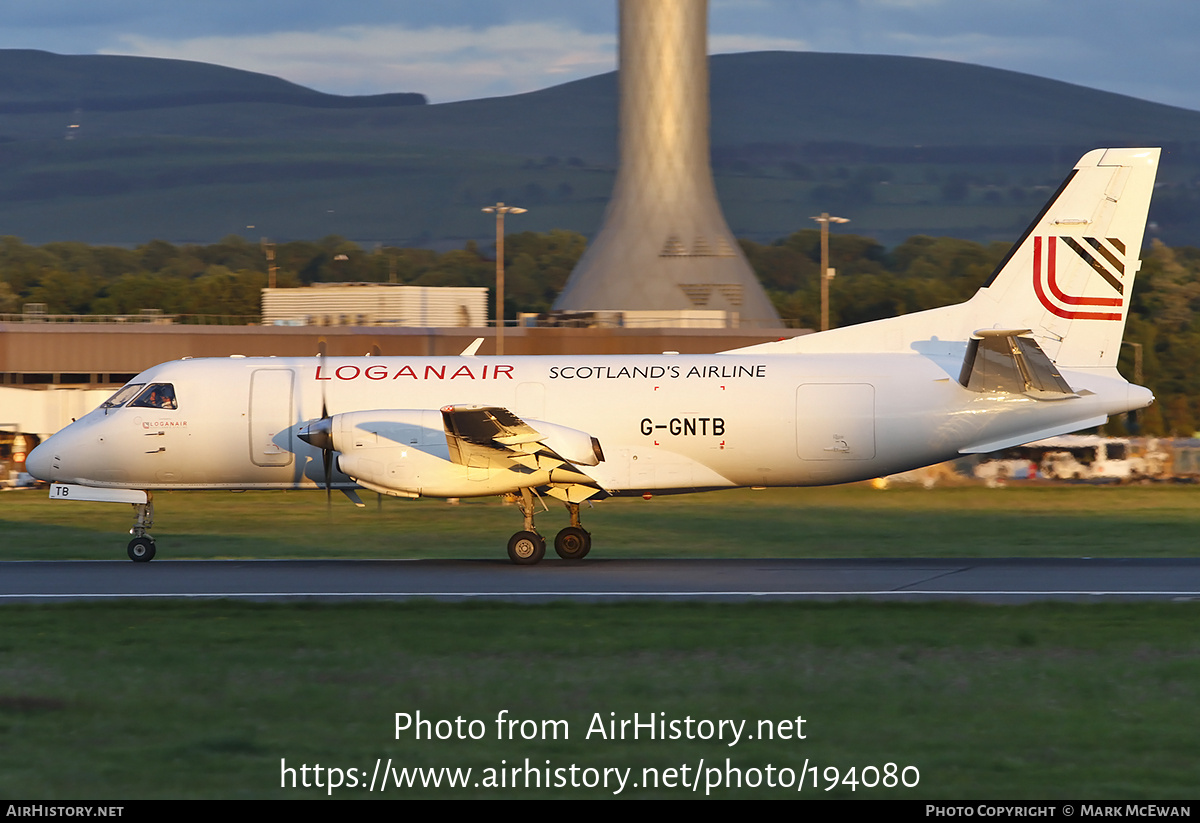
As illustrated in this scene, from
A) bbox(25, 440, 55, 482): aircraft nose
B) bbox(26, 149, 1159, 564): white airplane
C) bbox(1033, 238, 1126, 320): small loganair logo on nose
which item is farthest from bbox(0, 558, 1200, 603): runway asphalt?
bbox(1033, 238, 1126, 320): small loganair logo on nose

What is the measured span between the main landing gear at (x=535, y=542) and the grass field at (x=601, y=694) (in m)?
4.52

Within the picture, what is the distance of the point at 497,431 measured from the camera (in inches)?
788

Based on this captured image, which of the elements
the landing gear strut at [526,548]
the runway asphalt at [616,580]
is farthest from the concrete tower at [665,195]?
the runway asphalt at [616,580]

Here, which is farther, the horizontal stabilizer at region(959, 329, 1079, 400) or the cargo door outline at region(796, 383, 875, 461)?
the cargo door outline at region(796, 383, 875, 461)

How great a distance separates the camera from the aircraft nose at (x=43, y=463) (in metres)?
22.7

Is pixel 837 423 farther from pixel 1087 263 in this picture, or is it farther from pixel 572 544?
pixel 1087 263

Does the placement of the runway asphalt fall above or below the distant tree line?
below

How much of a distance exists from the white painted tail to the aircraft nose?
13226mm

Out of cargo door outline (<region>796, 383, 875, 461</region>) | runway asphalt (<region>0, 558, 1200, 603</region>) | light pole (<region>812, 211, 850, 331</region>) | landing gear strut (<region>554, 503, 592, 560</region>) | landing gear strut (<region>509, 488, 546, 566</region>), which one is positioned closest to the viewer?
runway asphalt (<region>0, 558, 1200, 603</region>)

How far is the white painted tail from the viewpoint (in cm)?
2172

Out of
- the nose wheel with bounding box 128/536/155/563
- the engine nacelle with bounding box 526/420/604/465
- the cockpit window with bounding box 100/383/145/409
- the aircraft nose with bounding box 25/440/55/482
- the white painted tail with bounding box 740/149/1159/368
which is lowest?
the nose wheel with bounding box 128/536/155/563

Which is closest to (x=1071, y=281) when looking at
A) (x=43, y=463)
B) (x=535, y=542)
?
(x=535, y=542)

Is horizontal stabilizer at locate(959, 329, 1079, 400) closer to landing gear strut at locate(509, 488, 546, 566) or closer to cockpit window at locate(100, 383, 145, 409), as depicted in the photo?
landing gear strut at locate(509, 488, 546, 566)
